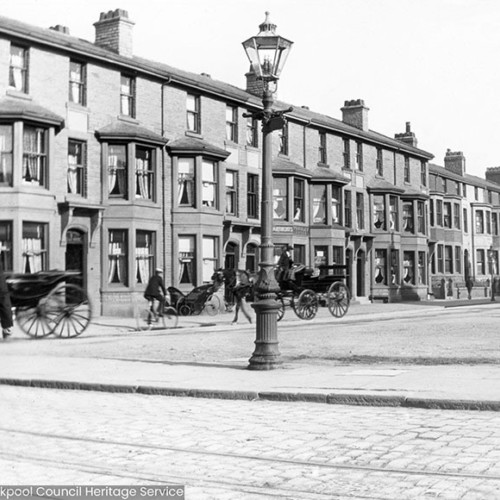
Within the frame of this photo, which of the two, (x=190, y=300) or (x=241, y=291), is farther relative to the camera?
(x=190, y=300)

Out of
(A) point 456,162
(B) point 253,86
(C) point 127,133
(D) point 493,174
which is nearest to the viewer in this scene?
(C) point 127,133

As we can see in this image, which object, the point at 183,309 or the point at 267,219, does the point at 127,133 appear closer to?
the point at 183,309

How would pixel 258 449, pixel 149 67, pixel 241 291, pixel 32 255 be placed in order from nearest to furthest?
pixel 258 449 → pixel 241 291 → pixel 32 255 → pixel 149 67

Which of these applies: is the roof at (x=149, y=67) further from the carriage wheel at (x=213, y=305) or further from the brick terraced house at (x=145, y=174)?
the carriage wheel at (x=213, y=305)

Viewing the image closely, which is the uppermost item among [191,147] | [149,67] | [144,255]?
[149,67]

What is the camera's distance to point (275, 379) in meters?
10.9

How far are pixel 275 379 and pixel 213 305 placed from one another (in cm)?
1978

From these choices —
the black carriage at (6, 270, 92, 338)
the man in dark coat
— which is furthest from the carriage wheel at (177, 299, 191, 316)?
the man in dark coat

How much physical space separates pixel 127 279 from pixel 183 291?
314 cm

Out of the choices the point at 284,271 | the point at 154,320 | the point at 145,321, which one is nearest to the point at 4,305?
the point at 154,320

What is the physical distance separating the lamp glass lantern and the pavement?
4.66 meters

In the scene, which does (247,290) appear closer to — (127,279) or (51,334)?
(127,279)

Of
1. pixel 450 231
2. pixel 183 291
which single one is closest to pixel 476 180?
pixel 450 231

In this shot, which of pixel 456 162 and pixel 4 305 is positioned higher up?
pixel 456 162
